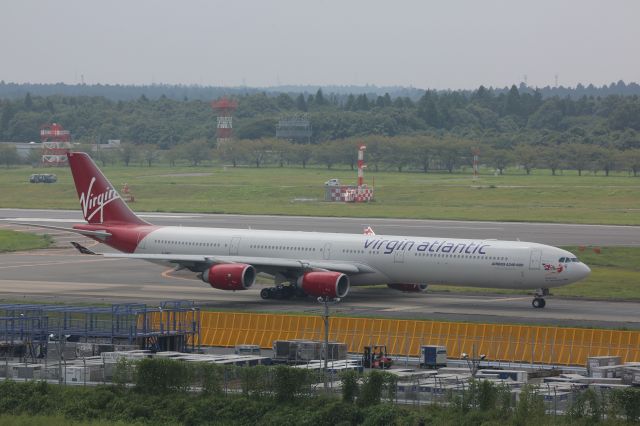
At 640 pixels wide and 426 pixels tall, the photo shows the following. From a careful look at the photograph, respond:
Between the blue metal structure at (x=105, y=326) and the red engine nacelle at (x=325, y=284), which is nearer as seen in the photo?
the blue metal structure at (x=105, y=326)

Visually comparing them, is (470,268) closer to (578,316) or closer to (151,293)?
(578,316)

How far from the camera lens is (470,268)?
229 ft

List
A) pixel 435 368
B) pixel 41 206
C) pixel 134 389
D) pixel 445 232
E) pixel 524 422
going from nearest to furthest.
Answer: pixel 524 422, pixel 134 389, pixel 435 368, pixel 445 232, pixel 41 206

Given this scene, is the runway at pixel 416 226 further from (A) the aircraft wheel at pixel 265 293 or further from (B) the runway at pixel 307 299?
(A) the aircraft wheel at pixel 265 293

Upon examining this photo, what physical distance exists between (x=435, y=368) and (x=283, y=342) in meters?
6.64

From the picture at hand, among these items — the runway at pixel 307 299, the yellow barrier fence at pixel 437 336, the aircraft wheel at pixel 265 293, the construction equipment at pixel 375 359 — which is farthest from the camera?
the aircraft wheel at pixel 265 293

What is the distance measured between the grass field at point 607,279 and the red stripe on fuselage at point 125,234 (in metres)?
18.7

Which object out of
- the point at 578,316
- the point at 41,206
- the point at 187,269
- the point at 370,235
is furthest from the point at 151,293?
the point at 41,206

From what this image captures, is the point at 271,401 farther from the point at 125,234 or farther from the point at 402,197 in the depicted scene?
the point at 402,197

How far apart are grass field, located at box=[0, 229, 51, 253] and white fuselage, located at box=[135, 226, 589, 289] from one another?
27211 mm

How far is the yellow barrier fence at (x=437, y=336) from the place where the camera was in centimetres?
5572

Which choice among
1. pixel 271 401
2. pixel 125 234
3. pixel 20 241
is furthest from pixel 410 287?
pixel 20 241

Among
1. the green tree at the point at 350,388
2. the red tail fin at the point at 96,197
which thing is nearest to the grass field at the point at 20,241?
the red tail fin at the point at 96,197

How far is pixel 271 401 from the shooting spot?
4541 cm
